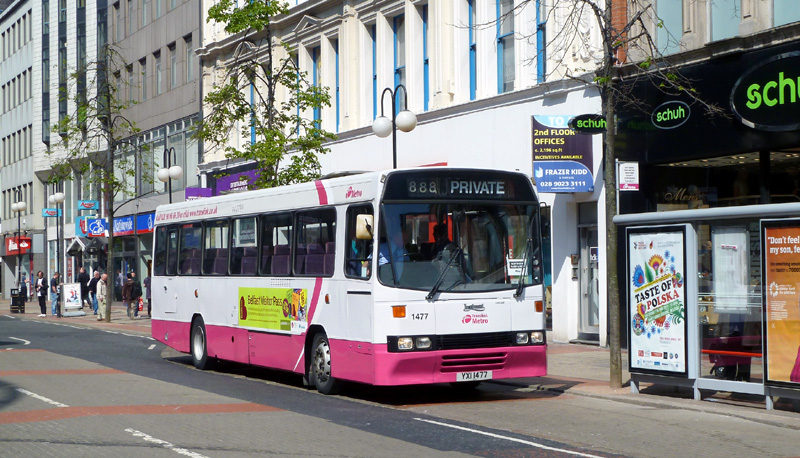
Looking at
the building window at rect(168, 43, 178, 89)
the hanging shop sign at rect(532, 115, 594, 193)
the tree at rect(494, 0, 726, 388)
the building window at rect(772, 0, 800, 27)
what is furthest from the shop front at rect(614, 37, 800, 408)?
the building window at rect(168, 43, 178, 89)

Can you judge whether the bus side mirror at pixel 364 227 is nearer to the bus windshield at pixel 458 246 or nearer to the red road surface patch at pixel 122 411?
the bus windshield at pixel 458 246

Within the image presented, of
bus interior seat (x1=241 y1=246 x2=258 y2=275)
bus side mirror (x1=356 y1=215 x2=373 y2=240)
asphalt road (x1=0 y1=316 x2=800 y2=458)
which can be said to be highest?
bus side mirror (x1=356 y1=215 x2=373 y2=240)

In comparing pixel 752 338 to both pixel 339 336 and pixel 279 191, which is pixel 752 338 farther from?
pixel 279 191

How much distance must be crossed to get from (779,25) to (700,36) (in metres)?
1.87

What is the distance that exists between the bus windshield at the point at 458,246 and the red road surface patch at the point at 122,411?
234cm

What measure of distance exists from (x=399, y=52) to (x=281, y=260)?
15.1m

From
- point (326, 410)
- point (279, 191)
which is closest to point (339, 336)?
point (326, 410)

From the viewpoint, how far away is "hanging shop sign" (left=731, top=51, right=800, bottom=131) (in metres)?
17.9

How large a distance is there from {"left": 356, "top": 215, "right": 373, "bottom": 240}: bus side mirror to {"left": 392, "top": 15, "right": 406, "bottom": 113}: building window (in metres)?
16.7

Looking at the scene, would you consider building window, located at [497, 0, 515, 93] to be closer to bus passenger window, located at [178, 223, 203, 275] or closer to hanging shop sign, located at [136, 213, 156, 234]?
bus passenger window, located at [178, 223, 203, 275]

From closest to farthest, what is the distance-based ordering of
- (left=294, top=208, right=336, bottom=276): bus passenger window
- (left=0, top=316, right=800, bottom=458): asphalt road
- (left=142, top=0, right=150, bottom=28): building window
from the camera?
(left=0, top=316, right=800, bottom=458): asphalt road, (left=294, top=208, right=336, bottom=276): bus passenger window, (left=142, top=0, right=150, bottom=28): building window

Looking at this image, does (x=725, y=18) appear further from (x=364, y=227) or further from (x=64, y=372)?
(x=64, y=372)

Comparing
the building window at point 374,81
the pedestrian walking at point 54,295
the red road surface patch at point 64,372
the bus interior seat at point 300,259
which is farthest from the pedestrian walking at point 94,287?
the bus interior seat at point 300,259

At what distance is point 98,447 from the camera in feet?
33.1
